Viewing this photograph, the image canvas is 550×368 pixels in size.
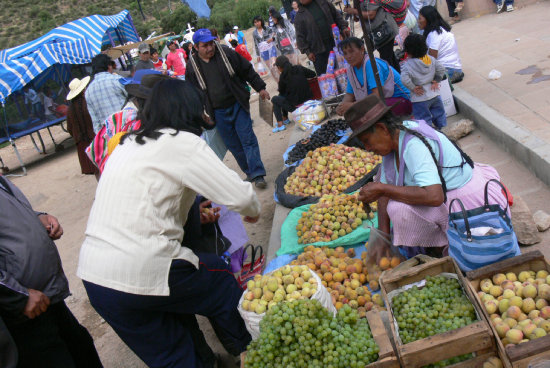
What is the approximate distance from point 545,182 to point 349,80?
2434 millimetres

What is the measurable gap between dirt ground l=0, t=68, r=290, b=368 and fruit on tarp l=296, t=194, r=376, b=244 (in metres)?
0.81

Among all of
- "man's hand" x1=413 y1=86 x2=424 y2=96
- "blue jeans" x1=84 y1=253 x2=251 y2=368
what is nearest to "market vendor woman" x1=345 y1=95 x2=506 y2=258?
"blue jeans" x1=84 y1=253 x2=251 y2=368

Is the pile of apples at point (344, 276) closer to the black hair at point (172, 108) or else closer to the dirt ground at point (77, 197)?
the dirt ground at point (77, 197)

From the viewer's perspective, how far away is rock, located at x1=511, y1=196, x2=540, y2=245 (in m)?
3.21

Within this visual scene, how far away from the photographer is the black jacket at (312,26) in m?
7.46

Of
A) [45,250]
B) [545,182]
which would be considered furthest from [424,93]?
[45,250]

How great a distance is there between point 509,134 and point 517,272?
2536mm

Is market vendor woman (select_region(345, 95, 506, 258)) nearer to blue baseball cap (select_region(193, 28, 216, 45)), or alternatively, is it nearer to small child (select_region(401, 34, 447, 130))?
small child (select_region(401, 34, 447, 130))

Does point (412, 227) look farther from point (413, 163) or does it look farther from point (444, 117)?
point (444, 117)

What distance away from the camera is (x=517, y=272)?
2582 mm

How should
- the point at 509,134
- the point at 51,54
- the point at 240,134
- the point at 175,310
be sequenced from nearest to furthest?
1. the point at 175,310
2. the point at 509,134
3. the point at 240,134
4. the point at 51,54

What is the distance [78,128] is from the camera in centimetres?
628

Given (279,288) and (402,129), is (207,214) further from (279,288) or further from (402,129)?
(402,129)

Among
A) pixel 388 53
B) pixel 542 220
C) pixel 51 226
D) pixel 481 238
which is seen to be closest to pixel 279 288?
pixel 481 238
